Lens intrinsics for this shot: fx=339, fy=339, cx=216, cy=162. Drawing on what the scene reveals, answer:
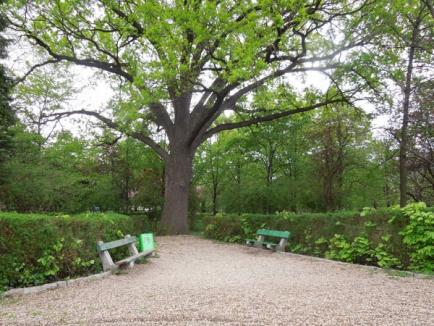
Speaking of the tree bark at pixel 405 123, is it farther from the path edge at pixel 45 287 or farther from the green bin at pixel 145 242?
the path edge at pixel 45 287

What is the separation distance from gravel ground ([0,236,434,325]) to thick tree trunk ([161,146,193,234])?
719 cm

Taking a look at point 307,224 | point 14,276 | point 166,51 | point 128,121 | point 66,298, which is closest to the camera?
point 66,298

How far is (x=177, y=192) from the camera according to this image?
1462 centimetres

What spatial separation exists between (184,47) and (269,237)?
6605mm

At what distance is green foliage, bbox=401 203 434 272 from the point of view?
6.12m

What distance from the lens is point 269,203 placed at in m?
17.1

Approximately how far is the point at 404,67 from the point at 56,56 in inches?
531

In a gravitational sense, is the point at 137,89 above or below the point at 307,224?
above

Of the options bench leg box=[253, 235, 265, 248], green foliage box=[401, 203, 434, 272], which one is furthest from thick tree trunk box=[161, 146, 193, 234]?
green foliage box=[401, 203, 434, 272]

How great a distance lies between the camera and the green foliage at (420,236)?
6117mm

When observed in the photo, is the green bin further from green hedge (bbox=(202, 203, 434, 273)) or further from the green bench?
green hedge (bbox=(202, 203, 434, 273))

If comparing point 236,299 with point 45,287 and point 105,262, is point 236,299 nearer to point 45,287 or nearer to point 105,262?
point 45,287

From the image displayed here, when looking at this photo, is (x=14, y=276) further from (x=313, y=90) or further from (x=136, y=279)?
(x=313, y=90)

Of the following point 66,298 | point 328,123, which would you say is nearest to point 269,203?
point 328,123
